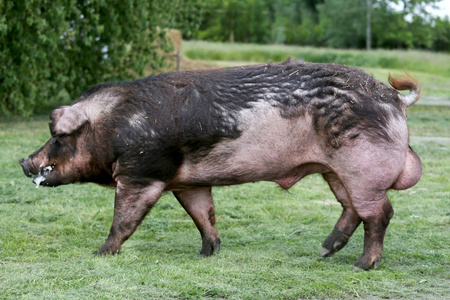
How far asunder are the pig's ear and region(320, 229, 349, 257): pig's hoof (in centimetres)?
222

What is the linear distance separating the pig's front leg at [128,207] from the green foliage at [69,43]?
7.42m

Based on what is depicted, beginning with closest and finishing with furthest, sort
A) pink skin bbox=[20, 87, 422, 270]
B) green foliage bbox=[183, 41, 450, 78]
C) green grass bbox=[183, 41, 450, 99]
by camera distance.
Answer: pink skin bbox=[20, 87, 422, 270], green grass bbox=[183, 41, 450, 99], green foliage bbox=[183, 41, 450, 78]

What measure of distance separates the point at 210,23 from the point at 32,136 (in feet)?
160

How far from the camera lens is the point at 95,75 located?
1499cm

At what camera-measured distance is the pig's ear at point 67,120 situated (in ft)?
Answer: 17.8

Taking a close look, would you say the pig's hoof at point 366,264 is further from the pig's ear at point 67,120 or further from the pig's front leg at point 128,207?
the pig's ear at point 67,120

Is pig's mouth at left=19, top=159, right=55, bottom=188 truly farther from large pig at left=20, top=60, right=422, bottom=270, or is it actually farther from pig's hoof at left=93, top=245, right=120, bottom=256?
pig's hoof at left=93, top=245, right=120, bottom=256

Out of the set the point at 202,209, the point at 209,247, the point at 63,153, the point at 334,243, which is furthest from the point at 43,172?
the point at 334,243

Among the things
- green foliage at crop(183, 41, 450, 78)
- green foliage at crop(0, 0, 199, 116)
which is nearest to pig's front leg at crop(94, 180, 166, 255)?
green foliage at crop(0, 0, 199, 116)

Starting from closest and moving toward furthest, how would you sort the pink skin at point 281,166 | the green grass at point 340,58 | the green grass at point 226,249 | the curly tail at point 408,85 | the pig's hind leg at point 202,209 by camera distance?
the green grass at point 226,249
the pink skin at point 281,166
the curly tail at point 408,85
the pig's hind leg at point 202,209
the green grass at point 340,58

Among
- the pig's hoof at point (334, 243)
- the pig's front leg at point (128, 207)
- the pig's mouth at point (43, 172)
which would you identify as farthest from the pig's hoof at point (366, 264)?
the pig's mouth at point (43, 172)

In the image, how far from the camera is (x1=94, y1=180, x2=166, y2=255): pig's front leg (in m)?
5.27

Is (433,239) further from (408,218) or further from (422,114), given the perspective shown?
(422,114)

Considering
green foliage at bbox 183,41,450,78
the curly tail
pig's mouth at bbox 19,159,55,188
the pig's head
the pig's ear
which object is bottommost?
green foliage at bbox 183,41,450,78
